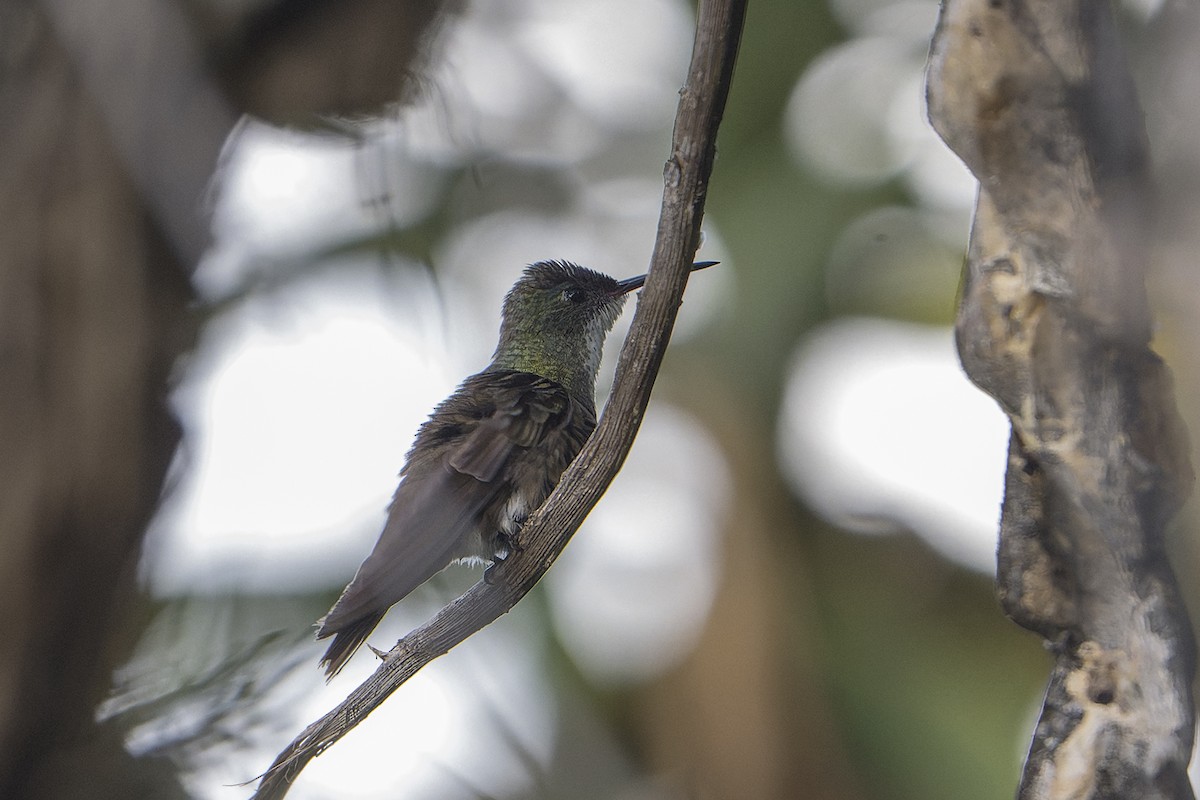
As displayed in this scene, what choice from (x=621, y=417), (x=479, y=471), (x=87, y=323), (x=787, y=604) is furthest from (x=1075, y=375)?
(x=787, y=604)

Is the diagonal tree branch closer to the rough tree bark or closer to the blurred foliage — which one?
the rough tree bark

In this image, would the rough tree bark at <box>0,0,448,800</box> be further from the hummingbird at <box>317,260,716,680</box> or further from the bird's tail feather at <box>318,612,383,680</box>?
the bird's tail feather at <box>318,612,383,680</box>

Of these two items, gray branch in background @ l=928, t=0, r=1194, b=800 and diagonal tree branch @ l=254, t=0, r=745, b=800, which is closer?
gray branch in background @ l=928, t=0, r=1194, b=800

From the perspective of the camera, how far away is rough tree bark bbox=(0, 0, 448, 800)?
3836 millimetres

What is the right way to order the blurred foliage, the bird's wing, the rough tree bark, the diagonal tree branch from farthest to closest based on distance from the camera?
the blurred foliage < the rough tree bark < the bird's wing < the diagonal tree branch

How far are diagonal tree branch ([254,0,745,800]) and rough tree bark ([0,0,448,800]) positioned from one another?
1996 mm

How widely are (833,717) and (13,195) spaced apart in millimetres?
4405

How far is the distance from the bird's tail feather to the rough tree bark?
148cm

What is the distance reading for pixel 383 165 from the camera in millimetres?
3416

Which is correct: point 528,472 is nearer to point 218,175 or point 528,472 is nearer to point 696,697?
point 218,175

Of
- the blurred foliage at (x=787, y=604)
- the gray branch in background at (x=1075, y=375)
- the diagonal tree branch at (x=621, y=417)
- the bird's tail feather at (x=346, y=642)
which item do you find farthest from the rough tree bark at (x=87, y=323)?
the gray branch in background at (x=1075, y=375)

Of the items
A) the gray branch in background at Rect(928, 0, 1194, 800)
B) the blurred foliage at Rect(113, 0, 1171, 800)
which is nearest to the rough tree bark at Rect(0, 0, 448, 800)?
the blurred foliage at Rect(113, 0, 1171, 800)

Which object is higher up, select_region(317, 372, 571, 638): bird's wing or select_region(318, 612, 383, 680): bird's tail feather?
select_region(317, 372, 571, 638): bird's wing

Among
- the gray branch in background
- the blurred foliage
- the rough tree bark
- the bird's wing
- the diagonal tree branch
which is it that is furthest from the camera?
the blurred foliage
